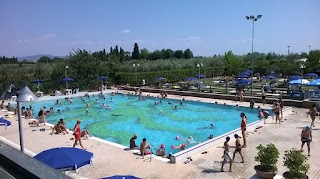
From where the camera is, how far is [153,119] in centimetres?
2269

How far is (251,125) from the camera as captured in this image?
16.6 meters

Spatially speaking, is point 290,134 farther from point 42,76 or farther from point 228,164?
point 42,76

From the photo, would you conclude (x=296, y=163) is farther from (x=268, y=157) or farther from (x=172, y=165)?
(x=172, y=165)

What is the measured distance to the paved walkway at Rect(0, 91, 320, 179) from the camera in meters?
10.2

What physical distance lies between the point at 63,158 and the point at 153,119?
14028 mm

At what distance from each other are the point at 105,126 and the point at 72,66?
19025mm

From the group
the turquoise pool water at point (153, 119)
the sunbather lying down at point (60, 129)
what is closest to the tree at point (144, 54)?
the turquoise pool water at point (153, 119)

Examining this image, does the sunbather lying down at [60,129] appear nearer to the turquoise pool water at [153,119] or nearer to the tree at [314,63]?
the turquoise pool water at [153,119]

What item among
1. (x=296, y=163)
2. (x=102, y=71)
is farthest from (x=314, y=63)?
(x=296, y=163)

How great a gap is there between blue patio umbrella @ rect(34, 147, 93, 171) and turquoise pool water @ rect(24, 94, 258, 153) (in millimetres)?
6820

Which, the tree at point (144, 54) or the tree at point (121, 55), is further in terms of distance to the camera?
the tree at point (144, 54)

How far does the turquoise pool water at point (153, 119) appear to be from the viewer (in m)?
18.3

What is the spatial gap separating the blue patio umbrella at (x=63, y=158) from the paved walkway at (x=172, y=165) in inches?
41.6

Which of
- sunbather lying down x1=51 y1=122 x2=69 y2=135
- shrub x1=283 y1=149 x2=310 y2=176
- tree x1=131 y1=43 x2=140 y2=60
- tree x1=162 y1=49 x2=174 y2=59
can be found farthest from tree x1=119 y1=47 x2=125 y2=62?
shrub x1=283 y1=149 x2=310 y2=176
